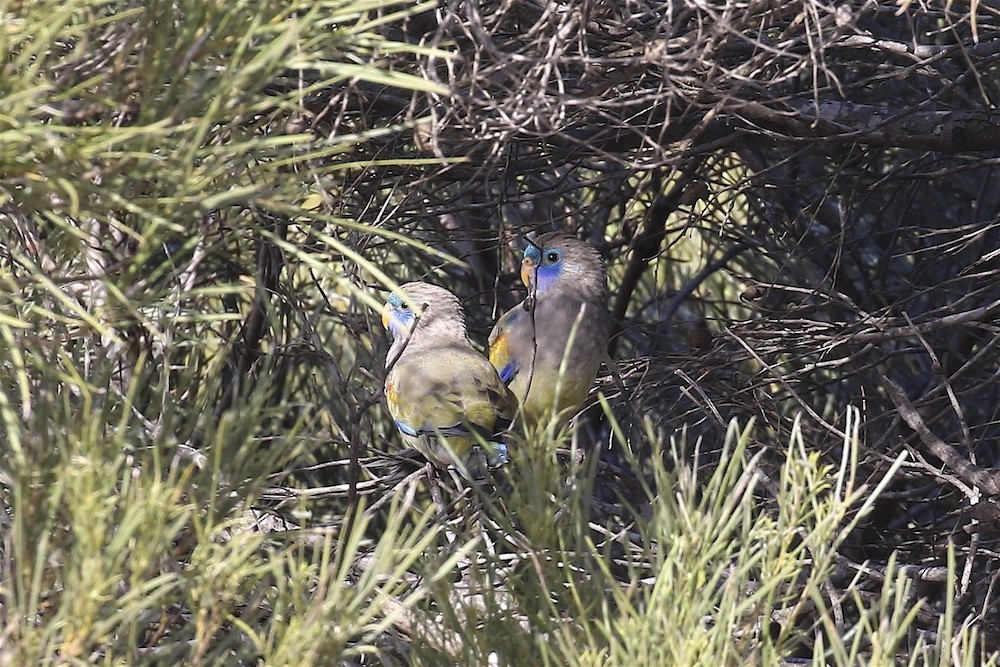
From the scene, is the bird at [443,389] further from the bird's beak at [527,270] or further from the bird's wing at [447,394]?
the bird's beak at [527,270]

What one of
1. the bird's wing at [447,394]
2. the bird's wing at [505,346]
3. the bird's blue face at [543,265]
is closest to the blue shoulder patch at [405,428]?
the bird's wing at [447,394]

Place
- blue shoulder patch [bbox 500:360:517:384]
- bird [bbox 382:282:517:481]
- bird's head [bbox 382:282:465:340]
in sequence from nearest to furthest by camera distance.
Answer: bird [bbox 382:282:517:481]
bird's head [bbox 382:282:465:340]
blue shoulder patch [bbox 500:360:517:384]

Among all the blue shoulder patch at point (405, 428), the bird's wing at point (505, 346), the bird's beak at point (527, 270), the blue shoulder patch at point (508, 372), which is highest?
the bird's beak at point (527, 270)

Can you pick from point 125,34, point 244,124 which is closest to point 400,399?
point 244,124

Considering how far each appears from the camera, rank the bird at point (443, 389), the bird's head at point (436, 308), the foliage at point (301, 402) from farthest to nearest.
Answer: the bird's head at point (436, 308)
the bird at point (443, 389)
the foliage at point (301, 402)

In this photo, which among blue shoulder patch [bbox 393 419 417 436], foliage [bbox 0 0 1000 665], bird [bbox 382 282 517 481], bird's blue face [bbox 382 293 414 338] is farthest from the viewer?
bird's blue face [bbox 382 293 414 338]

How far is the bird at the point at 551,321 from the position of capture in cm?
444

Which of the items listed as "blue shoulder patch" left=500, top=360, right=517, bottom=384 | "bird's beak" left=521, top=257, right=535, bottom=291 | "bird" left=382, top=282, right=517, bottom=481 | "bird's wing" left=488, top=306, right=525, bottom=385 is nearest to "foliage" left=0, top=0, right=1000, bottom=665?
"bird" left=382, top=282, right=517, bottom=481

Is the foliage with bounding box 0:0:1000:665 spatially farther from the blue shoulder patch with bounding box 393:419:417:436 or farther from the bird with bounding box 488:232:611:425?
the bird with bounding box 488:232:611:425

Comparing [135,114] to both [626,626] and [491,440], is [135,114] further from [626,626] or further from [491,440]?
[491,440]

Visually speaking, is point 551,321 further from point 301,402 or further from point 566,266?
point 301,402

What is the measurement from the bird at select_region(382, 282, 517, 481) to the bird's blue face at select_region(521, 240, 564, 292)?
28 centimetres

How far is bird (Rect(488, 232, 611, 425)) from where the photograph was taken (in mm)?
4438

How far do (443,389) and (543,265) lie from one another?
2.49 ft
